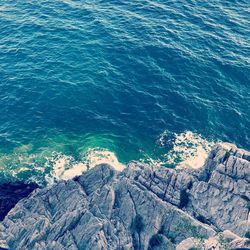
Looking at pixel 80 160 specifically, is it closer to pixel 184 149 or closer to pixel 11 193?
pixel 11 193

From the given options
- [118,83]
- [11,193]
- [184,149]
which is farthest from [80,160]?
[118,83]

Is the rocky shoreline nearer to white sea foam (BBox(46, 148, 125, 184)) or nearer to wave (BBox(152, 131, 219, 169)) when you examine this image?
white sea foam (BBox(46, 148, 125, 184))

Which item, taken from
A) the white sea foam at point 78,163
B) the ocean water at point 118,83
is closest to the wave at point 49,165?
the white sea foam at point 78,163

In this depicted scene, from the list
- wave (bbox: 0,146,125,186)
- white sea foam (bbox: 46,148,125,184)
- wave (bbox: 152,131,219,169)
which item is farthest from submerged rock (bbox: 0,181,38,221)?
wave (bbox: 152,131,219,169)

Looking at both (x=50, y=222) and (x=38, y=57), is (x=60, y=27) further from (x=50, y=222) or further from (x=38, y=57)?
(x=50, y=222)

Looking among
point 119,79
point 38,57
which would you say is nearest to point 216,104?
point 119,79
